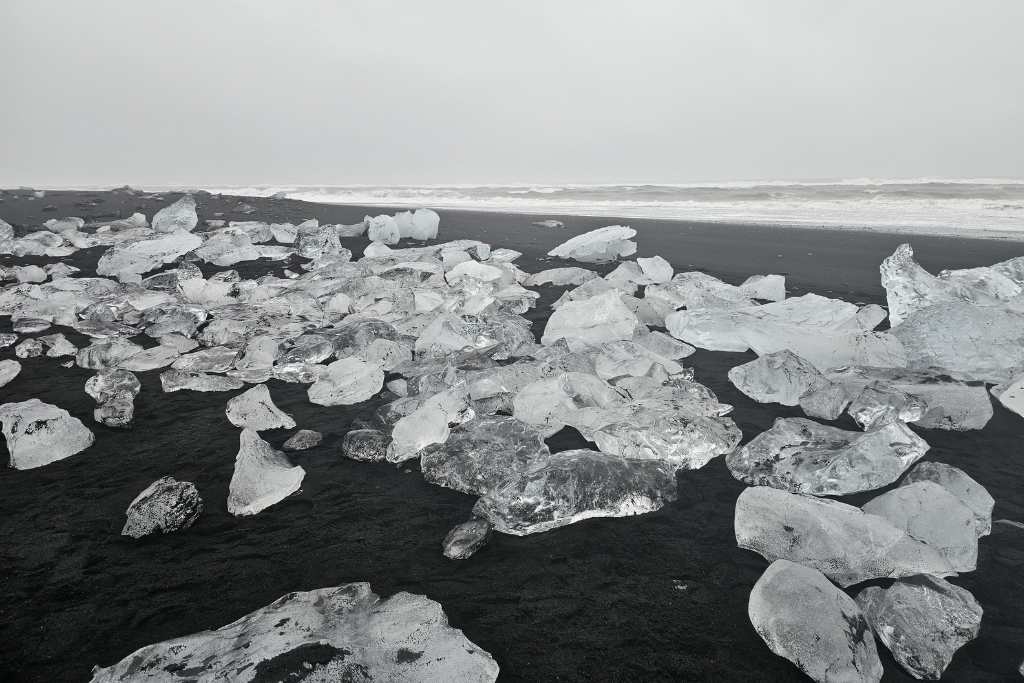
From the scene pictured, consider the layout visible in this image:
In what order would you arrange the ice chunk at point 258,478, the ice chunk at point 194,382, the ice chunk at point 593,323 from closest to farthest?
the ice chunk at point 258,478 → the ice chunk at point 194,382 → the ice chunk at point 593,323

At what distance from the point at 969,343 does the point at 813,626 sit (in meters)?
2.69

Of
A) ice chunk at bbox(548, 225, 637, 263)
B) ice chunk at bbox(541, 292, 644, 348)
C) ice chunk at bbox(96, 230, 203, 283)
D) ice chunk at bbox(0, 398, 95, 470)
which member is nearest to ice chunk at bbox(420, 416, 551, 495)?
ice chunk at bbox(541, 292, 644, 348)

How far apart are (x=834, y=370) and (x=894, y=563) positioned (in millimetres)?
1658

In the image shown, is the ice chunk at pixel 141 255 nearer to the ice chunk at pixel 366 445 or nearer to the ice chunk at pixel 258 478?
the ice chunk at pixel 258 478

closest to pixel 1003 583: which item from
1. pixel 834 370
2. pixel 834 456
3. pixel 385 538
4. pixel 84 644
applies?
pixel 834 456

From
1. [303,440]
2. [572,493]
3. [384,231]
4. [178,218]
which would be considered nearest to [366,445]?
[303,440]

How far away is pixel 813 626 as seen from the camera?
1.29m

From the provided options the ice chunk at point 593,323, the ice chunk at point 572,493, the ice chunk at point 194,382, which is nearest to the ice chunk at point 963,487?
the ice chunk at point 572,493

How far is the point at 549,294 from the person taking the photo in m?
4.98

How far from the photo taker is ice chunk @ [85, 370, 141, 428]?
247 cm

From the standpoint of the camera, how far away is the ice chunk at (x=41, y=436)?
6.97ft

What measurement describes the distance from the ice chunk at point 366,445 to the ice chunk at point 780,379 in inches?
78.7

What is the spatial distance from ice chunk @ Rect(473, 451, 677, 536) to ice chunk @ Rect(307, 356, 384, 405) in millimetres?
1298

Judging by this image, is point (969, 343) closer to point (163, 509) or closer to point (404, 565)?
point (404, 565)
